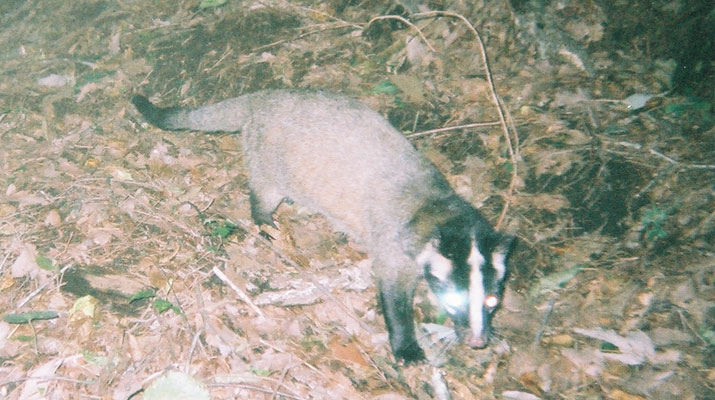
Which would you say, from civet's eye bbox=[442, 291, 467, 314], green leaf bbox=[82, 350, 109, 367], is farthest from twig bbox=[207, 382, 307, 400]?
civet's eye bbox=[442, 291, 467, 314]

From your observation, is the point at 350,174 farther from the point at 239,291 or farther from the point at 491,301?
the point at 491,301

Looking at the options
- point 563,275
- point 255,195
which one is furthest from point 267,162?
point 563,275

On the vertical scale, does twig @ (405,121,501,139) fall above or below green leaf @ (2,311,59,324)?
above

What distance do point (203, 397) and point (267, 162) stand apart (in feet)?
→ 8.09

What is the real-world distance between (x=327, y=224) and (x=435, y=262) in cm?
161

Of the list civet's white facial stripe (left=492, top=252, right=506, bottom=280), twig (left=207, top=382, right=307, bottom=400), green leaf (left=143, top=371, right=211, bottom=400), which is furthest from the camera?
civet's white facial stripe (left=492, top=252, right=506, bottom=280)

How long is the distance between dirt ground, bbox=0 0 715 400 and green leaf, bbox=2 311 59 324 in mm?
24

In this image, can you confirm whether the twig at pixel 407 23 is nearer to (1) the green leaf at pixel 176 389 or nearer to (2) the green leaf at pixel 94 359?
(1) the green leaf at pixel 176 389

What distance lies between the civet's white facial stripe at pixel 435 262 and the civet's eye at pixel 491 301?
1.17 ft

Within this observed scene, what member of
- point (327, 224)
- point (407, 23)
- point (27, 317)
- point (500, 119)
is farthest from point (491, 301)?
point (407, 23)

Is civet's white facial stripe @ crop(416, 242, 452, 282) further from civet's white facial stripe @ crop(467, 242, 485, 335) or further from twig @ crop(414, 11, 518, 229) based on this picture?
twig @ crop(414, 11, 518, 229)

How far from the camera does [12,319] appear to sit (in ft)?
10.9

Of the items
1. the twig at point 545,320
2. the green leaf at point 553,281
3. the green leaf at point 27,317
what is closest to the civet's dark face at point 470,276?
the twig at point 545,320

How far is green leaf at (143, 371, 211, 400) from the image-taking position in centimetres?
298
